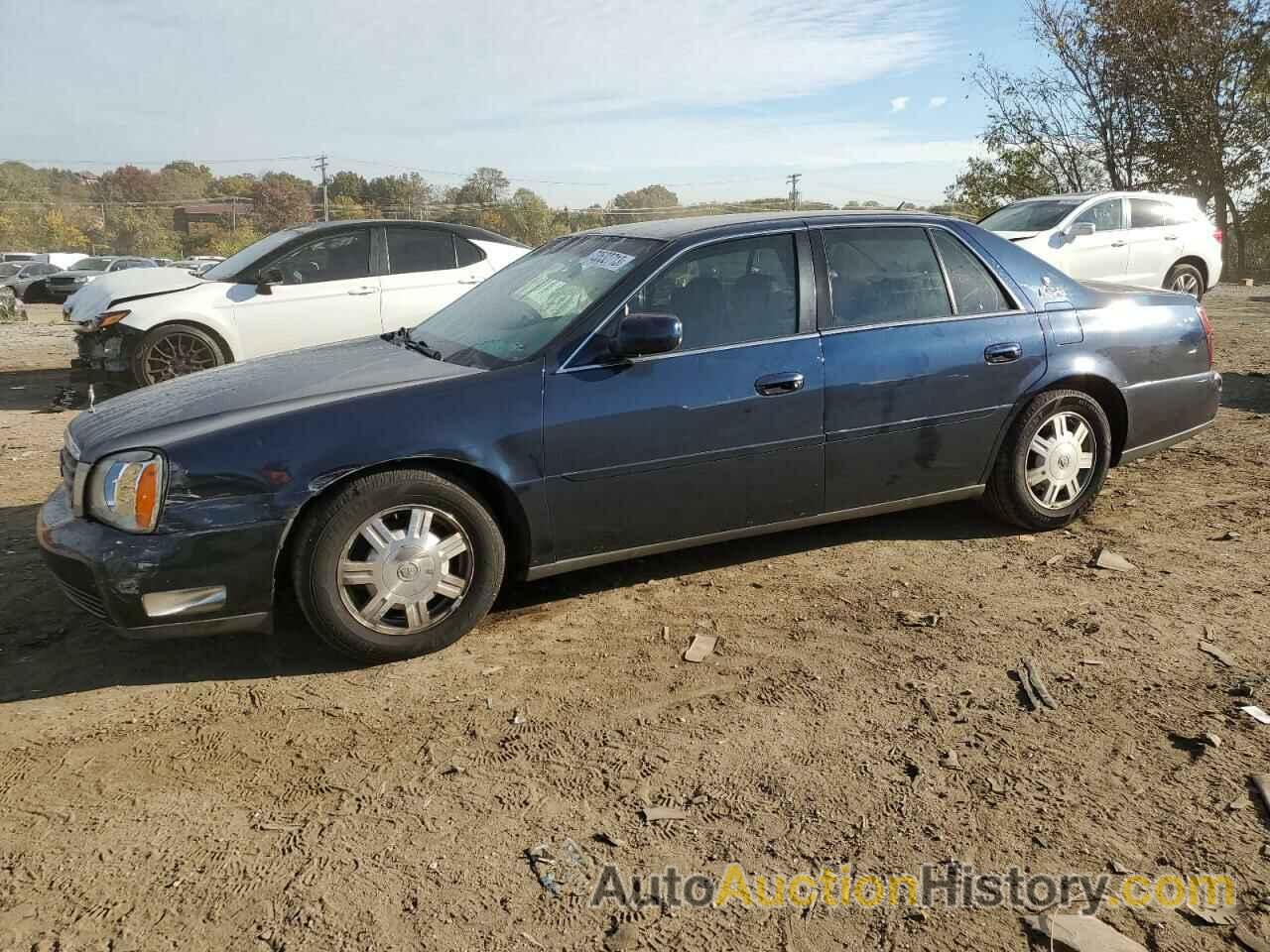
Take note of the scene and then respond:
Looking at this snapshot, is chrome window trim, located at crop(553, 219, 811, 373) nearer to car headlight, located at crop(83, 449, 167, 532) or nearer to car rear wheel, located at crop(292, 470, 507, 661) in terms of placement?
car rear wheel, located at crop(292, 470, 507, 661)

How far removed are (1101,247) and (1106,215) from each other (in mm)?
516

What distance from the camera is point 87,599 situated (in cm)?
351

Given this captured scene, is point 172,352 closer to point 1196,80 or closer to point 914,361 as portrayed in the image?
point 914,361

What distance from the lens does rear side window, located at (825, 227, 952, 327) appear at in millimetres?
4445

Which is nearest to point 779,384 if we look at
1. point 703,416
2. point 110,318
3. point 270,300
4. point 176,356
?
point 703,416

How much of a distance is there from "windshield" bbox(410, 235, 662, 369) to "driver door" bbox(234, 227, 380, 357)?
13.4 feet

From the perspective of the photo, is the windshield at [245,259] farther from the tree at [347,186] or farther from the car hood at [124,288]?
the tree at [347,186]

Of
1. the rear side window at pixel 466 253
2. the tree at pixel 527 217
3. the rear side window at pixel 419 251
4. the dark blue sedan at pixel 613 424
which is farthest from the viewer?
the tree at pixel 527 217

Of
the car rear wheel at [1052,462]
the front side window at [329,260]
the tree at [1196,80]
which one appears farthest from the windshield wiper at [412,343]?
the tree at [1196,80]

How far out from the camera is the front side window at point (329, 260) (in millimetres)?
8742

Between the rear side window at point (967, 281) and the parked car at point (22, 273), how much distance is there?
28968 millimetres

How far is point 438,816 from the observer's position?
9.10 ft

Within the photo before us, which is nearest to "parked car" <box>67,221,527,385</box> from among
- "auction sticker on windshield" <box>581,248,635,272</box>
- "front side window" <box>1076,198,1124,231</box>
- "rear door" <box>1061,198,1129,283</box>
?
"auction sticker on windshield" <box>581,248,635,272</box>

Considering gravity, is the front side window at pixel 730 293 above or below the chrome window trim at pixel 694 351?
above
